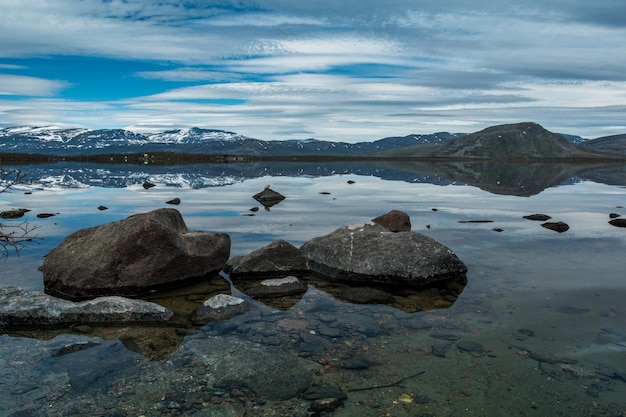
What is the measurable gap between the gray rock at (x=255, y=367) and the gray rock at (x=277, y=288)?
3518 mm

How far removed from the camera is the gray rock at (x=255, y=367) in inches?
345

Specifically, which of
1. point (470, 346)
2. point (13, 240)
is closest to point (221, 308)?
point (13, 240)

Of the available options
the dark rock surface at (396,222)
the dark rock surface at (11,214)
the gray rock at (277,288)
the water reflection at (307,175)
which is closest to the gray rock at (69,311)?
the gray rock at (277,288)

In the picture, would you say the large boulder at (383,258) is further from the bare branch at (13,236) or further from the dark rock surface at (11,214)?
the dark rock surface at (11,214)

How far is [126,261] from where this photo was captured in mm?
15109

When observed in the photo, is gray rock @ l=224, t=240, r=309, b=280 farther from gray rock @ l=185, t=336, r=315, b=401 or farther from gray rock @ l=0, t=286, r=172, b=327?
gray rock @ l=185, t=336, r=315, b=401

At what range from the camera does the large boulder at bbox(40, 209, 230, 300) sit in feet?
48.4

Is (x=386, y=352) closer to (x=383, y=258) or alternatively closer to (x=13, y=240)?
(x=383, y=258)

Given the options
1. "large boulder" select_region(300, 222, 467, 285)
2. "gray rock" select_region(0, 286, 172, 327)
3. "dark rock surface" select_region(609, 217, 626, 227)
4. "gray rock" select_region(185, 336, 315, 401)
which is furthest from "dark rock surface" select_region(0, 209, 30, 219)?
"dark rock surface" select_region(609, 217, 626, 227)

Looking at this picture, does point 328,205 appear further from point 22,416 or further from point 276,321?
point 22,416

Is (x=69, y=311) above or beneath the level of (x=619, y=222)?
beneath

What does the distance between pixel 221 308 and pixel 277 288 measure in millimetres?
2402

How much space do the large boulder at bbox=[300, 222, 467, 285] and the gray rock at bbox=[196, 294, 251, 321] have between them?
14.6 feet

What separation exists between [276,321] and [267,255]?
15.7 feet
